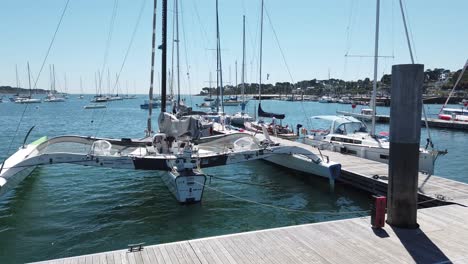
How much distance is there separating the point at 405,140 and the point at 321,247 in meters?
2.94

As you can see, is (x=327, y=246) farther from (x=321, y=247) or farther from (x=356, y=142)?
(x=356, y=142)

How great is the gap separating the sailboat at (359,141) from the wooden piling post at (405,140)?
29.7 ft

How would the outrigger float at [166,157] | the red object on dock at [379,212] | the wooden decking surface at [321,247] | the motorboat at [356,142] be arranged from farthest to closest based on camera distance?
the motorboat at [356,142], the outrigger float at [166,157], the red object on dock at [379,212], the wooden decking surface at [321,247]

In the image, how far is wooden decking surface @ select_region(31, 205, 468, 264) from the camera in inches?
268

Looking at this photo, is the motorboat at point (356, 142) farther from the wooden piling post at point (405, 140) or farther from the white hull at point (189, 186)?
the white hull at point (189, 186)

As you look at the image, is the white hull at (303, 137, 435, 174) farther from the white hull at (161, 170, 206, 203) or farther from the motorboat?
the white hull at (161, 170, 206, 203)

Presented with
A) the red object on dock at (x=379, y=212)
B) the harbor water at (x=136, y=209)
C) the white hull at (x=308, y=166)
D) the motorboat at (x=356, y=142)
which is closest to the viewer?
the red object on dock at (x=379, y=212)

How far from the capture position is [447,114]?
53.6 m

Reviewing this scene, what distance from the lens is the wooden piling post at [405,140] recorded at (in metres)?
8.02

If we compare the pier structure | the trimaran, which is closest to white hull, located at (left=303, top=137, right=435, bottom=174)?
the trimaran

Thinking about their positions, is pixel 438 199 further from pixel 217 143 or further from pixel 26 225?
pixel 26 225

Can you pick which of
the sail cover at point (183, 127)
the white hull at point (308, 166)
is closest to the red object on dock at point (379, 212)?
the white hull at point (308, 166)

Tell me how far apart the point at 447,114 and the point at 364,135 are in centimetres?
4011

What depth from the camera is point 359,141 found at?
20.0m
